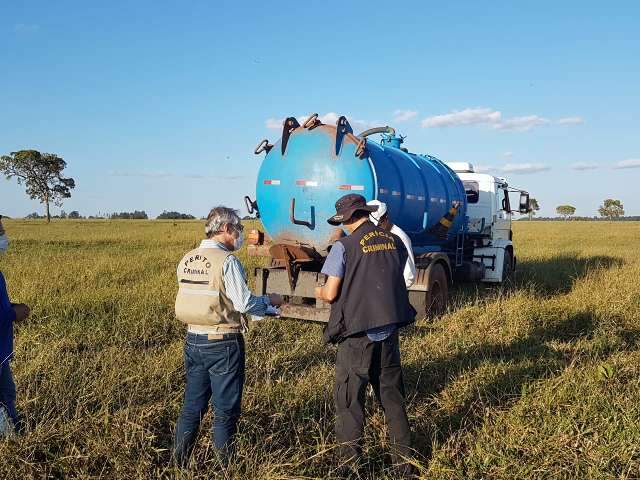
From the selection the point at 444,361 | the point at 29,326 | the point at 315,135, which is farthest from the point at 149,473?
the point at 315,135

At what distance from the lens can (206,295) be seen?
3.26 meters

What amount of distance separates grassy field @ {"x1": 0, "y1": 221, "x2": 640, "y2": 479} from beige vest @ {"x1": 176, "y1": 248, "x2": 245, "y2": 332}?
80cm

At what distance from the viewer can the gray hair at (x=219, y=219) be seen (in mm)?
3389

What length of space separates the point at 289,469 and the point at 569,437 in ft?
6.38

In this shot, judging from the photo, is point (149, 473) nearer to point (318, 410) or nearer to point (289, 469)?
point (289, 469)

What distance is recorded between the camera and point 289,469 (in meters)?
3.24

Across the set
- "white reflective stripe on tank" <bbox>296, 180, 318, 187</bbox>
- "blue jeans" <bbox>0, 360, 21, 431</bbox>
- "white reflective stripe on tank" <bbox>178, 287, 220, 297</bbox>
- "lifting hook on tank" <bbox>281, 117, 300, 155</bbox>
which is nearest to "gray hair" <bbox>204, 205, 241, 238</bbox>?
"white reflective stripe on tank" <bbox>178, 287, 220, 297</bbox>

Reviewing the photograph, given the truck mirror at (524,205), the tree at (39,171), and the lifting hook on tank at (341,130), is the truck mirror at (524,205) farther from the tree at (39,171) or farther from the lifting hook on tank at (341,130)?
the tree at (39,171)

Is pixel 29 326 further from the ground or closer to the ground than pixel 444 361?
further from the ground

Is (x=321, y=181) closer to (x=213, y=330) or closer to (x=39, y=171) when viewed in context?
(x=213, y=330)

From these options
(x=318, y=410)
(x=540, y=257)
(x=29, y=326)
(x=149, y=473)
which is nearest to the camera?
(x=149, y=473)

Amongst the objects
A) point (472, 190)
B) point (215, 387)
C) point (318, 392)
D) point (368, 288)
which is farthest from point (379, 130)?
point (215, 387)

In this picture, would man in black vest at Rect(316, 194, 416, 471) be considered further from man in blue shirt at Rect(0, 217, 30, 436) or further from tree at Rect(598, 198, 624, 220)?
tree at Rect(598, 198, 624, 220)

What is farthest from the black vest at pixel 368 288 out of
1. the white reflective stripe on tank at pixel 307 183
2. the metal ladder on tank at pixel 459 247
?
the metal ladder on tank at pixel 459 247
